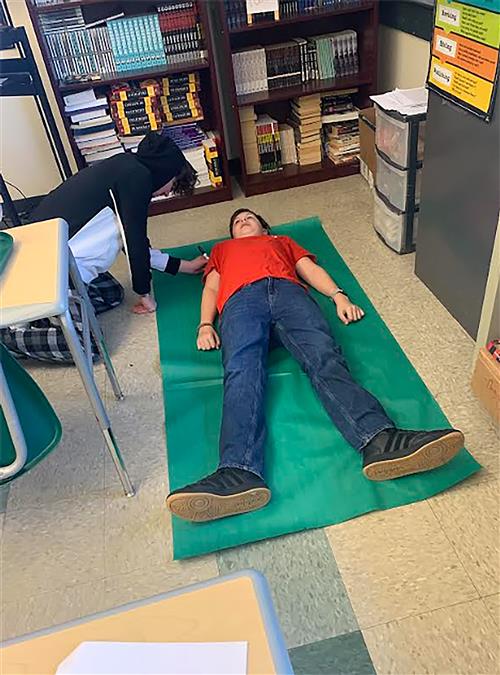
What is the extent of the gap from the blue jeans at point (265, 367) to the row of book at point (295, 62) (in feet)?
4.80

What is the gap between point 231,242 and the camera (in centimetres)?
219

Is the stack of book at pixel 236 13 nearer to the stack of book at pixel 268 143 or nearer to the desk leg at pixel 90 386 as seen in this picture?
the stack of book at pixel 268 143

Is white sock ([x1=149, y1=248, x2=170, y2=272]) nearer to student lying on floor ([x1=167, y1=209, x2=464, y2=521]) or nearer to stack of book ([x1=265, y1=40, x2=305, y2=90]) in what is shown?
student lying on floor ([x1=167, y1=209, x2=464, y2=521])

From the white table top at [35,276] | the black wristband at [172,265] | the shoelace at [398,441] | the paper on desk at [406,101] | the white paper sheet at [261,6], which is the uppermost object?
the white paper sheet at [261,6]

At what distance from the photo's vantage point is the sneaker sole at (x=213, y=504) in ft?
4.44

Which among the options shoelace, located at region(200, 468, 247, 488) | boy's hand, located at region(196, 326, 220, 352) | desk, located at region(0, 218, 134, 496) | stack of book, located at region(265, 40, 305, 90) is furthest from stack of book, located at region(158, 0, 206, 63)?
shoelace, located at region(200, 468, 247, 488)

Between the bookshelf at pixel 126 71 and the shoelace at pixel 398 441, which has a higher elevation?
the bookshelf at pixel 126 71

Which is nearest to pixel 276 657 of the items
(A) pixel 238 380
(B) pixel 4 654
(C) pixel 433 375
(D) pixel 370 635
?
(B) pixel 4 654

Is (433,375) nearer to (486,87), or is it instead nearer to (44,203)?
(486,87)

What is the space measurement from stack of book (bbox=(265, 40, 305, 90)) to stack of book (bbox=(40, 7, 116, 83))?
800mm

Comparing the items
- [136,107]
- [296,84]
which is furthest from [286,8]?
[136,107]

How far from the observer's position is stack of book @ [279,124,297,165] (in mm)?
3061

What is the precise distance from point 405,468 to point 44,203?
1.53 metres

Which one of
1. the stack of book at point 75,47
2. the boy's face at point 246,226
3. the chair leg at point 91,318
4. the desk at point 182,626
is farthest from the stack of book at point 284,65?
the desk at point 182,626
